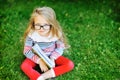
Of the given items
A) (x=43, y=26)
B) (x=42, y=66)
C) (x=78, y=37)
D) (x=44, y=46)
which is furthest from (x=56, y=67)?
(x=78, y=37)

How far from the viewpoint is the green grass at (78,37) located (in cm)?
461

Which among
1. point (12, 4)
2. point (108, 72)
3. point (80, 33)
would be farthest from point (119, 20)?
point (12, 4)

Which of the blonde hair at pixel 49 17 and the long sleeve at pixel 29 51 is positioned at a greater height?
the blonde hair at pixel 49 17

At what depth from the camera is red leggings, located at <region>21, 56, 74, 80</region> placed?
14.5ft

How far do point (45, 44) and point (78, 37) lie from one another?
83cm

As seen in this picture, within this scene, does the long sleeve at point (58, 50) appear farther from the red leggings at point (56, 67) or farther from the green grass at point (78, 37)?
the green grass at point (78, 37)

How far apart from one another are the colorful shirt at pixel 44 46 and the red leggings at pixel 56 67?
8 centimetres

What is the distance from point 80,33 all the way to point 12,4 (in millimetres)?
1351

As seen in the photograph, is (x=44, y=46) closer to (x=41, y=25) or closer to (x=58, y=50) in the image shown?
(x=58, y=50)

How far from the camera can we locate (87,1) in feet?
20.2

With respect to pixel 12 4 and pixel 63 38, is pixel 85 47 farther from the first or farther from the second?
pixel 12 4

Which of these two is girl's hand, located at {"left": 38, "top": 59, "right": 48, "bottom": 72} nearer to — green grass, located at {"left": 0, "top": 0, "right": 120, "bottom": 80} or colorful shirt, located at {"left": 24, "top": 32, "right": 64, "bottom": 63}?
colorful shirt, located at {"left": 24, "top": 32, "right": 64, "bottom": 63}

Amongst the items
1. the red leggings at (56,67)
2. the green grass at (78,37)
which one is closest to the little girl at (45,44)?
the red leggings at (56,67)

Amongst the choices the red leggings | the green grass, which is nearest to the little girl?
the red leggings
